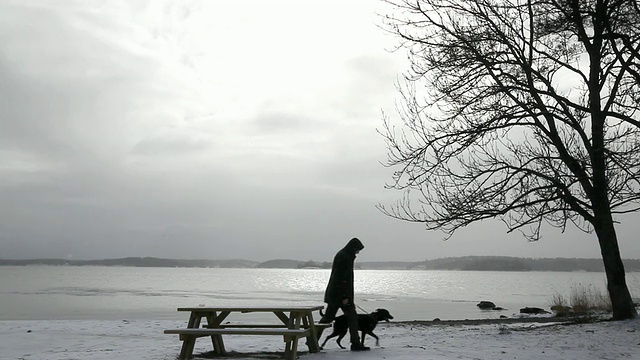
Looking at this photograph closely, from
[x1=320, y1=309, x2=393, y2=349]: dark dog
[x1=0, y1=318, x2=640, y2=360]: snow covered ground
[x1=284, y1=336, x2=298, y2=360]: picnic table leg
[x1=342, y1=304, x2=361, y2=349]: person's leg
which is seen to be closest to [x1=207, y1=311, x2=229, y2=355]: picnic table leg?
[x1=0, y1=318, x2=640, y2=360]: snow covered ground

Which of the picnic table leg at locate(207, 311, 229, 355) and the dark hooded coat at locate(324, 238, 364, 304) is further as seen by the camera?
the picnic table leg at locate(207, 311, 229, 355)

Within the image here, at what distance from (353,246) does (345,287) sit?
26.4 inches

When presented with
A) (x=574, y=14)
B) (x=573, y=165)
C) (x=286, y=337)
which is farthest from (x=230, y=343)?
(x=574, y=14)

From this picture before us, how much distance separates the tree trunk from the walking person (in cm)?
690

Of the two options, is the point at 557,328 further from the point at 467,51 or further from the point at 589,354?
the point at 467,51

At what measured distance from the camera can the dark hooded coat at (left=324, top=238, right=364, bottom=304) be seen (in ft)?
31.3

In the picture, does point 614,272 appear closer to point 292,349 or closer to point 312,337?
point 312,337

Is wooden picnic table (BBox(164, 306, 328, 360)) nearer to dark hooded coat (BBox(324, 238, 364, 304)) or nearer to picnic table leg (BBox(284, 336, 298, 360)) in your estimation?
picnic table leg (BBox(284, 336, 298, 360))

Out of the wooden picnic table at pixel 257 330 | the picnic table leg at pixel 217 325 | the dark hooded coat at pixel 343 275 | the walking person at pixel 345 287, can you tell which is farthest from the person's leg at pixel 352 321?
the picnic table leg at pixel 217 325

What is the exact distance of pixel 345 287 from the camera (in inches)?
375

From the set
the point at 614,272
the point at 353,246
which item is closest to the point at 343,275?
the point at 353,246

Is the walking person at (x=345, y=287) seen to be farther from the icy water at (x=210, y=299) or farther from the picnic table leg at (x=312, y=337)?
the icy water at (x=210, y=299)

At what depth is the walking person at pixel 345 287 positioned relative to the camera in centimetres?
955

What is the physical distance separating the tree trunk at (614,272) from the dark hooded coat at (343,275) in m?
7.04
